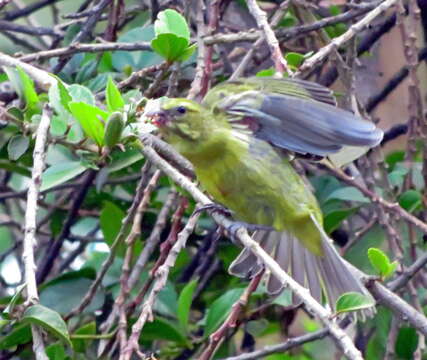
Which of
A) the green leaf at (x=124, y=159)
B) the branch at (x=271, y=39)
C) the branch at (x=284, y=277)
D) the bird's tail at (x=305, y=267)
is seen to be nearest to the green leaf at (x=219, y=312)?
the bird's tail at (x=305, y=267)

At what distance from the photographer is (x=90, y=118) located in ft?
7.26

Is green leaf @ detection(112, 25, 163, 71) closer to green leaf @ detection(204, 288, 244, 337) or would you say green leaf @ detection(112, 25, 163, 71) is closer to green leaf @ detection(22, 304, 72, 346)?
green leaf @ detection(204, 288, 244, 337)

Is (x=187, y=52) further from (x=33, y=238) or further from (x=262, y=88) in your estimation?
(x=33, y=238)

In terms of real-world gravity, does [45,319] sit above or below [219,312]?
above

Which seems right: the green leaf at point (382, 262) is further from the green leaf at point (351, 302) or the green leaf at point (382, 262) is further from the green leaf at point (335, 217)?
the green leaf at point (335, 217)

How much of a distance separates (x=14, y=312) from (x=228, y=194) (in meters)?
0.79

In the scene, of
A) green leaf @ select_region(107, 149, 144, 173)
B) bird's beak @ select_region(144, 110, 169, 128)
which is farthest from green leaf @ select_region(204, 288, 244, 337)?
bird's beak @ select_region(144, 110, 169, 128)

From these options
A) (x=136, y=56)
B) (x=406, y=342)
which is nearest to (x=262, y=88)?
(x=136, y=56)

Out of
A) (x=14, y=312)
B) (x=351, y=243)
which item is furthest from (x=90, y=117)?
(x=351, y=243)

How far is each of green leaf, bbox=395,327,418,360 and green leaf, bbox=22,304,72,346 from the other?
1103 mm

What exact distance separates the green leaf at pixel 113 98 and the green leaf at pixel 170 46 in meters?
0.27

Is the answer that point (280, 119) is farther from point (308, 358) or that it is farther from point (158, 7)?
point (308, 358)

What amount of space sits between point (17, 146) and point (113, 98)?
273mm

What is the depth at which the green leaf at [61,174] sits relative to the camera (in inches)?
90.6
